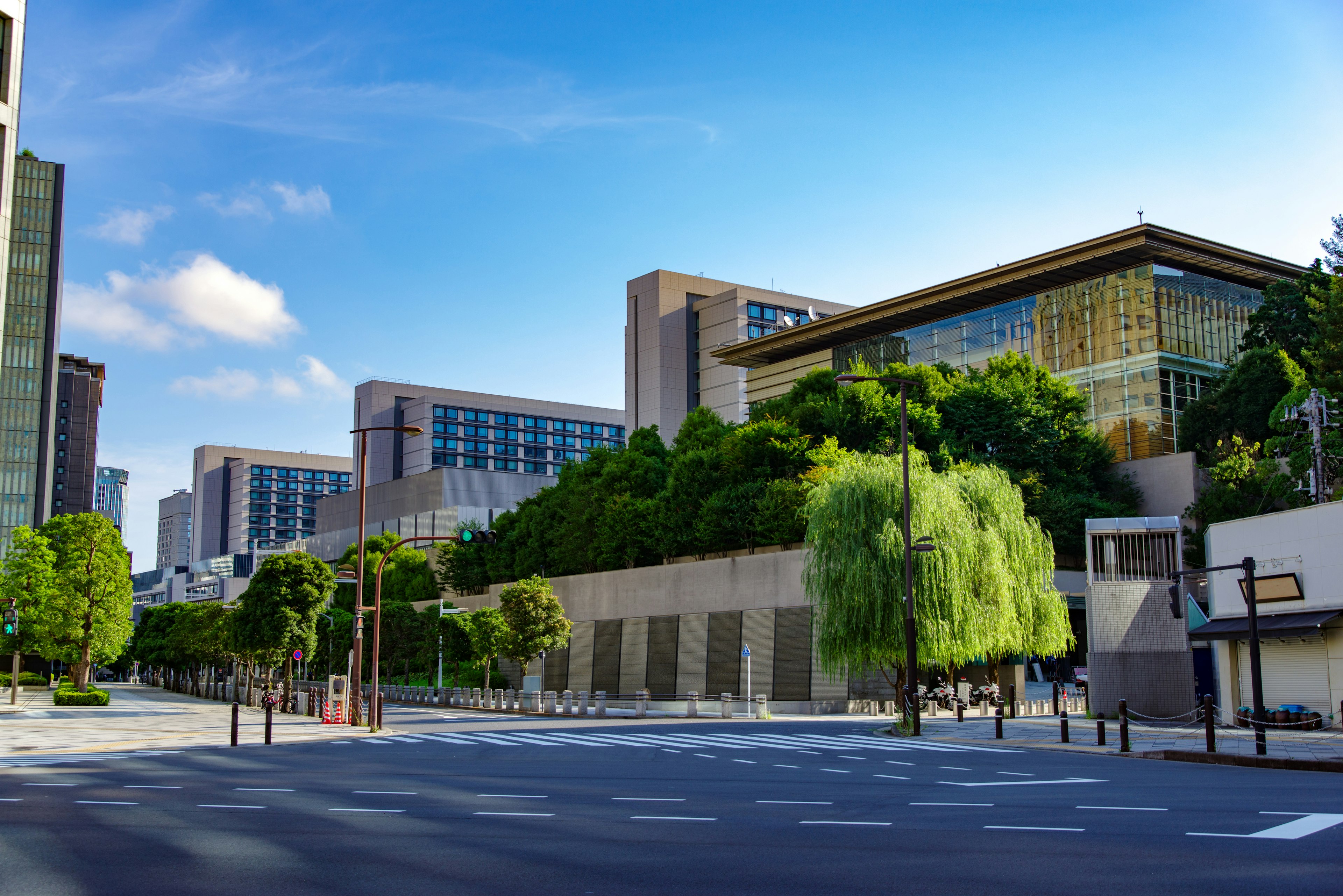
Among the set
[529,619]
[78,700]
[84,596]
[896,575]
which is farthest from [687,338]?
[896,575]

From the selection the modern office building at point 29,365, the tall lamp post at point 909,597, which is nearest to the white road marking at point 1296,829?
the tall lamp post at point 909,597

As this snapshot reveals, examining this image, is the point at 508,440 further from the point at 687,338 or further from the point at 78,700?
the point at 78,700

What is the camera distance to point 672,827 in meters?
11.7

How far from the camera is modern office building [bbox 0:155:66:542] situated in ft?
383

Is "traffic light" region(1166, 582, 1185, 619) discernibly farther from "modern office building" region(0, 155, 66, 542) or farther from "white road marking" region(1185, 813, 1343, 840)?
"modern office building" region(0, 155, 66, 542)

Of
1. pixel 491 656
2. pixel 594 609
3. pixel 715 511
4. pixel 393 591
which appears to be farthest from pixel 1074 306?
pixel 393 591

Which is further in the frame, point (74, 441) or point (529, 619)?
point (74, 441)

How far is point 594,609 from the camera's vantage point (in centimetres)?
6662

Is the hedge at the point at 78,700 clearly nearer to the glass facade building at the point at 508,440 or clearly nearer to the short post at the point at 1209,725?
the short post at the point at 1209,725

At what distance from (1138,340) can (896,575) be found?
40923 millimetres

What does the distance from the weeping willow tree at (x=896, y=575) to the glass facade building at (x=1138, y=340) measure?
1302 inches

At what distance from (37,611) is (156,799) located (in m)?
48.8

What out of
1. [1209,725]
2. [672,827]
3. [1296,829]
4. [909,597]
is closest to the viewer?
[1296,829]

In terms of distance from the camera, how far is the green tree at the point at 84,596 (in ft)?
186
